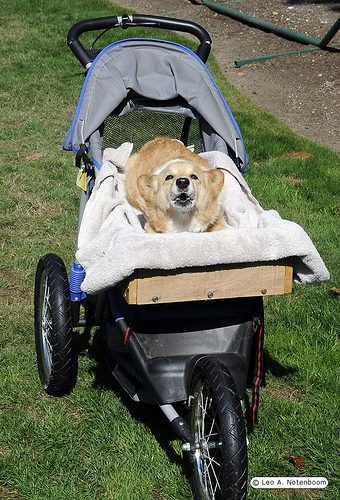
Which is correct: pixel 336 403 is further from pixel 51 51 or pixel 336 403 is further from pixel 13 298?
pixel 51 51

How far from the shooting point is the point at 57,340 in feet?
9.84

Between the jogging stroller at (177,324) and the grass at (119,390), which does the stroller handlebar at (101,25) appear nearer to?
the jogging stroller at (177,324)

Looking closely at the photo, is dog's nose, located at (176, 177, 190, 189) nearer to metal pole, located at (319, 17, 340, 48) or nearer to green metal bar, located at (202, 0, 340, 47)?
green metal bar, located at (202, 0, 340, 47)

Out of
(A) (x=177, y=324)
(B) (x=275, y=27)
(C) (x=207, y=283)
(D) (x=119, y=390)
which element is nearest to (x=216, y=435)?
(A) (x=177, y=324)

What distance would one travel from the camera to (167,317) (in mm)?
2695

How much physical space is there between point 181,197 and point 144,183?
32 centimetres

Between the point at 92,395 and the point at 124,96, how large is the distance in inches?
72.9

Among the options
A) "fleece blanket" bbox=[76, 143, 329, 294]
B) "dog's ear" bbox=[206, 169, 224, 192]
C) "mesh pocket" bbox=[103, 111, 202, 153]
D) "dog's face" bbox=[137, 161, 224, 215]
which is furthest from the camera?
"mesh pocket" bbox=[103, 111, 202, 153]

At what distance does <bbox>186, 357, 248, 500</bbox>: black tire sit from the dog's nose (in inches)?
38.0

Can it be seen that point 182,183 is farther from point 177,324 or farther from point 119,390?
point 119,390

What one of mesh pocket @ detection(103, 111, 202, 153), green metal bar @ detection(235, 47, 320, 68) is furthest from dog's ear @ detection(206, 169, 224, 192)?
green metal bar @ detection(235, 47, 320, 68)

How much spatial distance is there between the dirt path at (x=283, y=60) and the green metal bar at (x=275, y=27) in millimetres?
94

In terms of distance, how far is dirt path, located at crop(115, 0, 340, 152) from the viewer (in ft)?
25.6

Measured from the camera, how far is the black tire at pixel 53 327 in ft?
9.89
